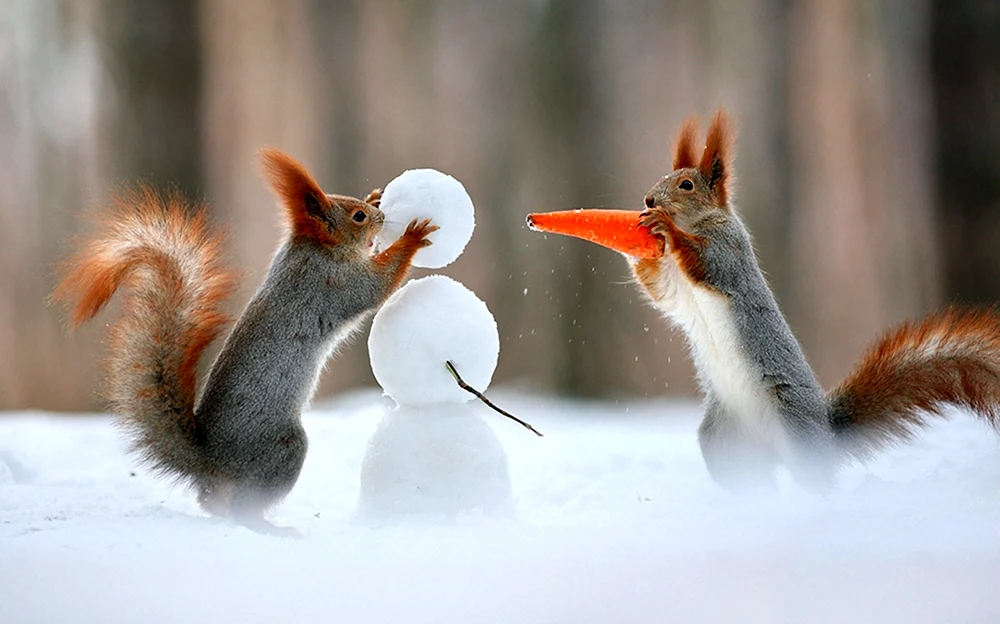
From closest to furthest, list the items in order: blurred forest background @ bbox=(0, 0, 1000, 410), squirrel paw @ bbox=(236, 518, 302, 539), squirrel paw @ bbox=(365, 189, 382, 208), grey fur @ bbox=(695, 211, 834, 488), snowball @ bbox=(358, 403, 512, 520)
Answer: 1. squirrel paw @ bbox=(236, 518, 302, 539)
2. snowball @ bbox=(358, 403, 512, 520)
3. grey fur @ bbox=(695, 211, 834, 488)
4. squirrel paw @ bbox=(365, 189, 382, 208)
5. blurred forest background @ bbox=(0, 0, 1000, 410)

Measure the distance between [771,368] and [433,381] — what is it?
47cm

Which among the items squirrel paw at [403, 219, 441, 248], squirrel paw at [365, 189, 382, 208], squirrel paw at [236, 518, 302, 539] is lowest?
squirrel paw at [236, 518, 302, 539]

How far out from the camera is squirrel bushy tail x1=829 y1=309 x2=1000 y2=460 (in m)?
1.26

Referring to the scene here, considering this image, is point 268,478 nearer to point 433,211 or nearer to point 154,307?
point 154,307

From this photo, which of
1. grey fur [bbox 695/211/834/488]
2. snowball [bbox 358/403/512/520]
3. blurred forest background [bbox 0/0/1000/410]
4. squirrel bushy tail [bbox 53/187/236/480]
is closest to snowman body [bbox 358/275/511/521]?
snowball [bbox 358/403/512/520]

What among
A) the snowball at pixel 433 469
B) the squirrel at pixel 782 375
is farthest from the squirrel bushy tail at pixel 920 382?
the snowball at pixel 433 469

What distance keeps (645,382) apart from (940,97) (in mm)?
1191

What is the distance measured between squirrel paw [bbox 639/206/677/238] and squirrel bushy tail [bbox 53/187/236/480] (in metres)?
0.61

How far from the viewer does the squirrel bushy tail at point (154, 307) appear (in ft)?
3.88

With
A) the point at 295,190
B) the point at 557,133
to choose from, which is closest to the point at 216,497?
the point at 295,190

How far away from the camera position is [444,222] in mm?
1280

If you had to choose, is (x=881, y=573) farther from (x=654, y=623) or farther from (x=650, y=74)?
(x=650, y=74)

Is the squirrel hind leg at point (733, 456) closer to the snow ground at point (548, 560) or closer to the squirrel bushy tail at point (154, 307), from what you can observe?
the snow ground at point (548, 560)

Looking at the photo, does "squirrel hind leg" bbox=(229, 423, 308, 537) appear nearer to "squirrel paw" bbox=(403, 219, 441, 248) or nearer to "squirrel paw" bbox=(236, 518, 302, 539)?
"squirrel paw" bbox=(236, 518, 302, 539)
